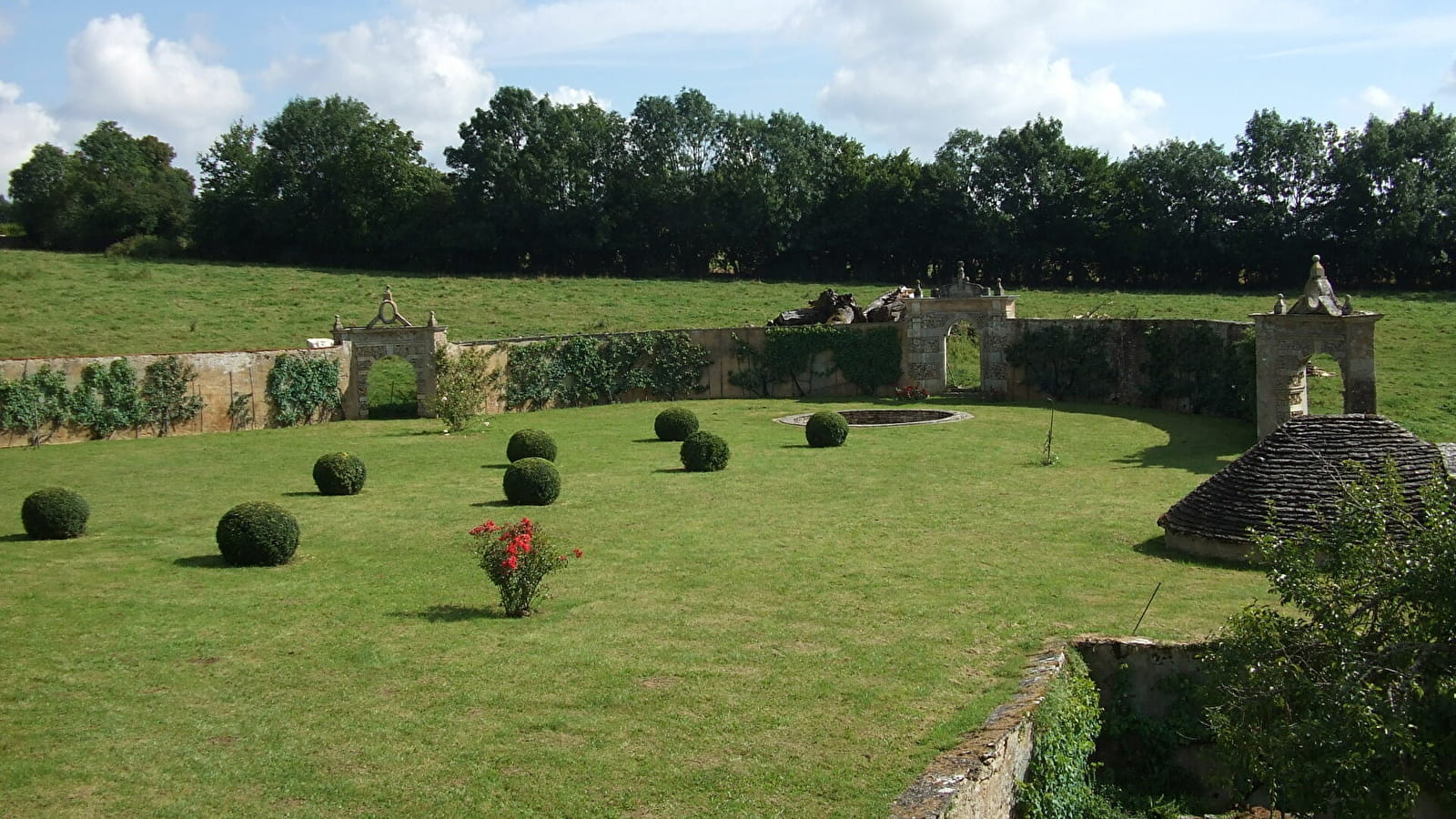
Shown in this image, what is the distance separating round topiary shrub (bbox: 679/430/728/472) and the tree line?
133 feet

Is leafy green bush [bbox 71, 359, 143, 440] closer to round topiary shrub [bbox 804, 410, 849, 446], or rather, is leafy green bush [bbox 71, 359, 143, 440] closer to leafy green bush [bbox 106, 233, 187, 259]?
round topiary shrub [bbox 804, 410, 849, 446]

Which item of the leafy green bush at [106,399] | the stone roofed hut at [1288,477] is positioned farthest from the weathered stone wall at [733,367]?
the stone roofed hut at [1288,477]

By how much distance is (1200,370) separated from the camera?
34969mm

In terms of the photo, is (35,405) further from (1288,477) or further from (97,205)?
(97,205)

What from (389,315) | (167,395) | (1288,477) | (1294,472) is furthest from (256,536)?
(389,315)

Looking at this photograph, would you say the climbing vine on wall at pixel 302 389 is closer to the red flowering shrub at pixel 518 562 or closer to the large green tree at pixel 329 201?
the red flowering shrub at pixel 518 562

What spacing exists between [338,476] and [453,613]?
9.58 metres

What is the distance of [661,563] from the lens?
17.5m

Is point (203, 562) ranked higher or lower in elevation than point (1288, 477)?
lower

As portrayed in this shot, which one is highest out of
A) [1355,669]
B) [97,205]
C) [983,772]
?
[97,205]

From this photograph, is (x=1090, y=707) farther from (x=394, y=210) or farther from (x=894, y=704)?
(x=394, y=210)

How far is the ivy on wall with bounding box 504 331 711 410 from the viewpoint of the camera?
40.4 meters

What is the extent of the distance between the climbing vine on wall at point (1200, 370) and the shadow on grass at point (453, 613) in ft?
75.7

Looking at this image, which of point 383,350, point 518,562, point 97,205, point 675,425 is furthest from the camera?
point 97,205
